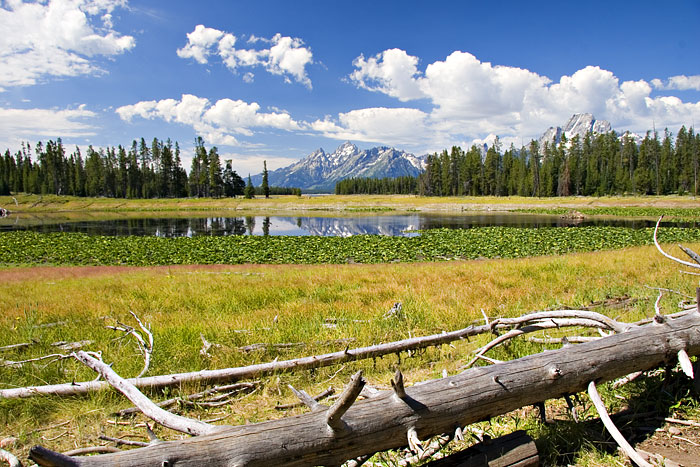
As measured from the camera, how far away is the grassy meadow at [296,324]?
4.18 meters

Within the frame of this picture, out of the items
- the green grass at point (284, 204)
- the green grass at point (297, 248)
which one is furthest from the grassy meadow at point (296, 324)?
the green grass at point (284, 204)

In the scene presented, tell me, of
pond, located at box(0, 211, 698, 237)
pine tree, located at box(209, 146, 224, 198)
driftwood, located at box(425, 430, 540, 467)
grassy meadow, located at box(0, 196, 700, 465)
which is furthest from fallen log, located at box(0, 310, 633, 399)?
pine tree, located at box(209, 146, 224, 198)

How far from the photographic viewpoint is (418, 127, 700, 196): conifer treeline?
91875 mm

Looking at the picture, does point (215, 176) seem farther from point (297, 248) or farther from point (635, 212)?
point (635, 212)

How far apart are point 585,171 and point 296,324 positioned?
114m

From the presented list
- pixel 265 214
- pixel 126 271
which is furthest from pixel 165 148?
pixel 126 271

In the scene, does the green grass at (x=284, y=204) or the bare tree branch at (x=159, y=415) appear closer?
the bare tree branch at (x=159, y=415)

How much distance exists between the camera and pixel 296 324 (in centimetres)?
786

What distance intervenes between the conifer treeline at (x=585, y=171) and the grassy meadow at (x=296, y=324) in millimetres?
92677

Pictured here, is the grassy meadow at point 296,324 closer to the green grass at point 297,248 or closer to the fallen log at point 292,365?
the fallen log at point 292,365

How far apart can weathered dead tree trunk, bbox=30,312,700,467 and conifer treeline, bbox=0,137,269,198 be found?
10600 cm

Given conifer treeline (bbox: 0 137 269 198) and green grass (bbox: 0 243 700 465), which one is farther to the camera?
conifer treeline (bbox: 0 137 269 198)

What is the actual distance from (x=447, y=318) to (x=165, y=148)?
115683 millimetres

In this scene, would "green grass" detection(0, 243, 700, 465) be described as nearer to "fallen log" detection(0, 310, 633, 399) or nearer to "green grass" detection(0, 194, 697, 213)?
"fallen log" detection(0, 310, 633, 399)
